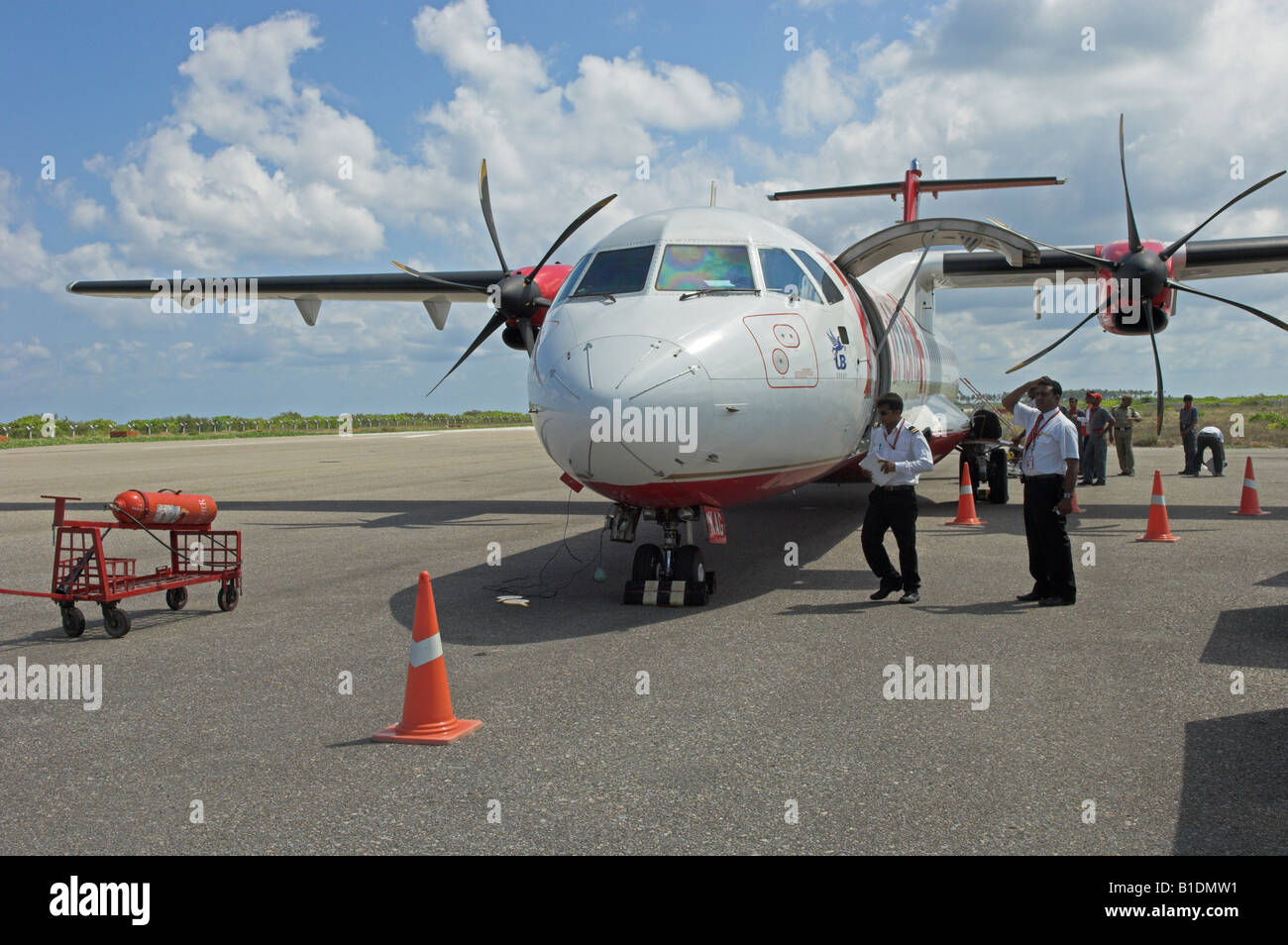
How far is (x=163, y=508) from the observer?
729 cm

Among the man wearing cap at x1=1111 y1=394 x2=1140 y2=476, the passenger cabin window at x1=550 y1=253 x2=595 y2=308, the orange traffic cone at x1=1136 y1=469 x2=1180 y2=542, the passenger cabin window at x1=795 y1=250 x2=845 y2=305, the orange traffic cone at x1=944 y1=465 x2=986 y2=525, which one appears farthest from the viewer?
the man wearing cap at x1=1111 y1=394 x2=1140 y2=476

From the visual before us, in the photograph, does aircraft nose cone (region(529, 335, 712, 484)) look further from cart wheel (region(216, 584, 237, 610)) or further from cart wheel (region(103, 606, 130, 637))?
cart wheel (region(103, 606, 130, 637))

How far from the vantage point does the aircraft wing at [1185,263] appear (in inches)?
555

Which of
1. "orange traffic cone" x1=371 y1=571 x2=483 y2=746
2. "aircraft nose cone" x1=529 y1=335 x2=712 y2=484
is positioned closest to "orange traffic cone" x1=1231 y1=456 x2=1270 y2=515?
"aircraft nose cone" x1=529 y1=335 x2=712 y2=484

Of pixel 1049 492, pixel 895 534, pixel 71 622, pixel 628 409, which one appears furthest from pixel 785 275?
pixel 71 622

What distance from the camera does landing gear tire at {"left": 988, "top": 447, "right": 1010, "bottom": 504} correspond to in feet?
50.8

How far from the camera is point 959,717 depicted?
4.77 m

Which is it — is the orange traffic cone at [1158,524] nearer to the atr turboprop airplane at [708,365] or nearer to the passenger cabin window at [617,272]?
the atr turboprop airplane at [708,365]

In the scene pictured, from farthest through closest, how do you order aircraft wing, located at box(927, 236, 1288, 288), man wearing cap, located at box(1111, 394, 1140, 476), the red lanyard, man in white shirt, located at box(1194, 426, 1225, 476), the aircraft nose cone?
1. man wearing cap, located at box(1111, 394, 1140, 476)
2. man in white shirt, located at box(1194, 426, 1225, 476)
3. aircraft wing, located at box(927, 236, 1288, 288)
4. the red lanyard
5. the aircraft nose cone

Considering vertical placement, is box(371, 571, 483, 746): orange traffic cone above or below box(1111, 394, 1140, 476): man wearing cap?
below

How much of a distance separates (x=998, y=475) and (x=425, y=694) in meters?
13.0

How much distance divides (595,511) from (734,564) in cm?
546
